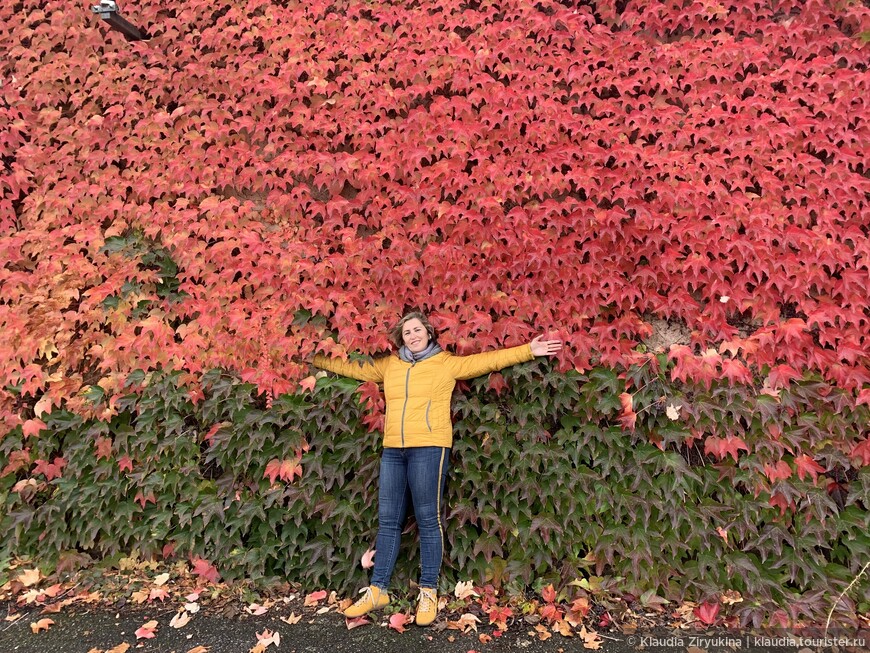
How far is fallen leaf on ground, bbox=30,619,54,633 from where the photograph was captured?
3.30 meters

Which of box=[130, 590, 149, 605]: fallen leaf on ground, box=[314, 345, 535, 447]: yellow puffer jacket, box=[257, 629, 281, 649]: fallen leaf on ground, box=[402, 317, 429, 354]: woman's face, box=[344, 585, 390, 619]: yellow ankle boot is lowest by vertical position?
box=[257, 629, 281, 649]: fallen leaf on ground

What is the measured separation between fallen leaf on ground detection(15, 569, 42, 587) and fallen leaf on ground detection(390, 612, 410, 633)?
2.79 metres

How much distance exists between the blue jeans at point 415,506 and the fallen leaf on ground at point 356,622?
8.7 inches

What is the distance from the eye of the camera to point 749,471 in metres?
3.34

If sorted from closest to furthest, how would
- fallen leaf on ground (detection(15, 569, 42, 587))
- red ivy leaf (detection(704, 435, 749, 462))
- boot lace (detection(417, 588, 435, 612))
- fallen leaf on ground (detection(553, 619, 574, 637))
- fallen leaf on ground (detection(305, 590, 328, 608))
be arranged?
fallen leaf on ground (detection(553, 619, 574, 637))
boot lace (detection(417, 588, 435, 612))
red ivy leaf (detection(704, 435, 749, 462))
fallen leaf on ground (detection(305, 590, 328, 608))
fallen leaf on ground (detection(15, 569, 42, 587))

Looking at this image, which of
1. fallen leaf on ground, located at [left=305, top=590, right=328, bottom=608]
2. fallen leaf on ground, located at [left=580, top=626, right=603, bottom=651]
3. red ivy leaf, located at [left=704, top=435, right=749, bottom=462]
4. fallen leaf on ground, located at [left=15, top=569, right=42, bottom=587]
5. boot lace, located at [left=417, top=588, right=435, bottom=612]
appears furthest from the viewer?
fallen leaf on ground, located at [left=15, top=569, right=42, bottom=587]

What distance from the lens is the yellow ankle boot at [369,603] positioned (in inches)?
127

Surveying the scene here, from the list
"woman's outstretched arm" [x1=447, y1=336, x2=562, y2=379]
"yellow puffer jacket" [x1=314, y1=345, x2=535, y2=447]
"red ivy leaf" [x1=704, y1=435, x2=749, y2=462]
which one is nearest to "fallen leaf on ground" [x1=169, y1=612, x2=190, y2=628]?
"yellow puffer jacket" [x1=314, y1=345, x2=535, y2=447]

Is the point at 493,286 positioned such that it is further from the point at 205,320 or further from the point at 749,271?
the point at 205,320

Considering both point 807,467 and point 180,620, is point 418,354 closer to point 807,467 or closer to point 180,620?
point 180,620

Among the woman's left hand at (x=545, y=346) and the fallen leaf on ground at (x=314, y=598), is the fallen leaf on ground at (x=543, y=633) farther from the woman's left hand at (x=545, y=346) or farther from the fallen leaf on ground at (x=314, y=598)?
the woman's left hand at (x=545, y=346)

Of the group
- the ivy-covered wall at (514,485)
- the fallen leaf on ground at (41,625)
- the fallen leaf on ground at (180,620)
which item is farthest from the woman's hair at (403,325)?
the fallen leaf on ground at (41,625)

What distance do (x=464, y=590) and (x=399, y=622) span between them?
51 centimetres

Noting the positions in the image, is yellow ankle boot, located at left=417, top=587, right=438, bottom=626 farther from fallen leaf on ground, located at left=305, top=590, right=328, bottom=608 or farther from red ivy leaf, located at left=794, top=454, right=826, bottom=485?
red ivy leaf, located at left=794, top=454, right=826, bottom=485
